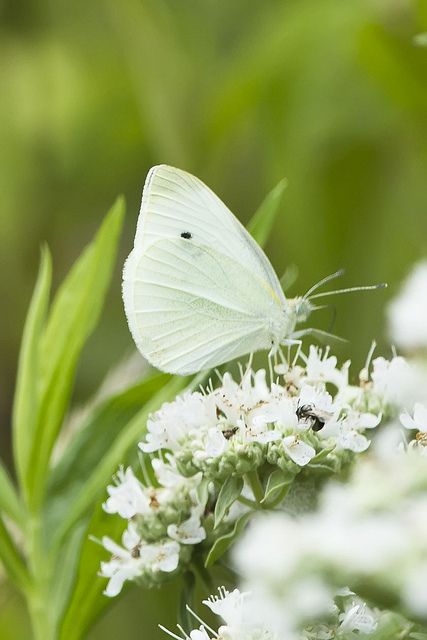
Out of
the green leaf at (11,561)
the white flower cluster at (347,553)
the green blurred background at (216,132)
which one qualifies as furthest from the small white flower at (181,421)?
the green blurred background at (216,132)

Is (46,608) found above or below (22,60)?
below

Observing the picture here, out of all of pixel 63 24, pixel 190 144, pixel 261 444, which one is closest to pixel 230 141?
pixel 190 144

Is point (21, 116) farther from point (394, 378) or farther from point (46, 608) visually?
point (394, 378)

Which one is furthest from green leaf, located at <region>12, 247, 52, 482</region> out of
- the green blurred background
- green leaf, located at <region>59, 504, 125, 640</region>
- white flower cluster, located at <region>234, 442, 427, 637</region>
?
white flower cluster, located at <region>234, 442, 427, 637</region>

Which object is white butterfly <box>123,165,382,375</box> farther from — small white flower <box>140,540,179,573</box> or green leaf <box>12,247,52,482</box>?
small white flower <box>140,540,179,573</box>

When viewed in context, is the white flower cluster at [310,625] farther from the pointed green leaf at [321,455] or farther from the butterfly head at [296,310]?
the butterfly head at [296,310]

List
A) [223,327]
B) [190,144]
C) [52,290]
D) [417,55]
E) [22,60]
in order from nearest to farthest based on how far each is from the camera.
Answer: [223,327], [417,55], [190,144], [22,60], [52,290]

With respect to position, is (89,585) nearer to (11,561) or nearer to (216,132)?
(11,561)
